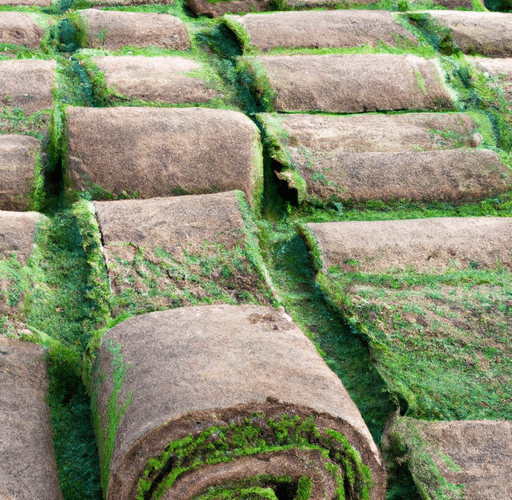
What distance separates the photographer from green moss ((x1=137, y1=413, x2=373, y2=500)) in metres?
1.10

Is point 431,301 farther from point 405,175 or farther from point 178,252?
point 178,252

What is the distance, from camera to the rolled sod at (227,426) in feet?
3.63

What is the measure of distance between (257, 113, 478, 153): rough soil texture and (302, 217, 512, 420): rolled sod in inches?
12.1

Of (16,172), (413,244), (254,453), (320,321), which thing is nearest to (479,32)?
(413,244)

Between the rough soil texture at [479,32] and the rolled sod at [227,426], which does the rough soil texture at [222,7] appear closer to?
the rough soil texture at [479,32]

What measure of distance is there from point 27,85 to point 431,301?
1.20 m

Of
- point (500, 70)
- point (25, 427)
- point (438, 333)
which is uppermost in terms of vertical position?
point (500, 70)

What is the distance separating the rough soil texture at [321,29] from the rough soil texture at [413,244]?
0.85 metres

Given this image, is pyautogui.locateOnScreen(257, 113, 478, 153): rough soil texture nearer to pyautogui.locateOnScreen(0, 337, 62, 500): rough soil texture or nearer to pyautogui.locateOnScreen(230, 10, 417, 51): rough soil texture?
pyautogui.locateOnScreen(230, 10, 417, 51): rough soil texture

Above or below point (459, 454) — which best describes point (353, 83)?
above

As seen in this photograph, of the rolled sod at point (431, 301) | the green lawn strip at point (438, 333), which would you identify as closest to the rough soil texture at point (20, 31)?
the rolled sod at point (431, 301)

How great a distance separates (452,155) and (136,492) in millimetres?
1288

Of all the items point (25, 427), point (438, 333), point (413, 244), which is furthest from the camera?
point (413, 244)

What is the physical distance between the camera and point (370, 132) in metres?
2.06
